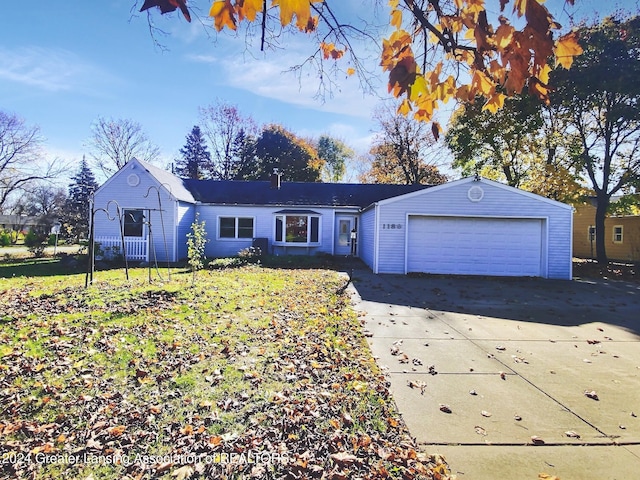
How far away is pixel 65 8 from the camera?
4008 millimetres

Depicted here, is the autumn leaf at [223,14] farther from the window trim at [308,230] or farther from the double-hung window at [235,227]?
the double-hung window at [235,227]

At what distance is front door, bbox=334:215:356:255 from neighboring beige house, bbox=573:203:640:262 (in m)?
Result: 16.2

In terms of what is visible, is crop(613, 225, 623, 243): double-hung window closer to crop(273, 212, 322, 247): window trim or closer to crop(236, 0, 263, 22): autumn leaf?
crop(273, 212, 322, 247): window trim

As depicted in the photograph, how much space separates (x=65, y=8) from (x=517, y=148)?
78.3 ft

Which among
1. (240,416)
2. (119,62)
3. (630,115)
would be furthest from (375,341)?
(630,115)

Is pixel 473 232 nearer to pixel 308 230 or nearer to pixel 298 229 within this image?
pixel 308 230

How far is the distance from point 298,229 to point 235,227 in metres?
3.41

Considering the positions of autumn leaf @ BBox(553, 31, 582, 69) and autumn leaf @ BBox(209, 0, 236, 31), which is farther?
autumn leaf @ BBox(553, 31, 582, 69)

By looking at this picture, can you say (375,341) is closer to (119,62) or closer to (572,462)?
(572,462)

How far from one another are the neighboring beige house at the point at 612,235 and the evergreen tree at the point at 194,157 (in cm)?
3749

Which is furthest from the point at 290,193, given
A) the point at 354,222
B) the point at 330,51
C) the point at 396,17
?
the point at 396,17

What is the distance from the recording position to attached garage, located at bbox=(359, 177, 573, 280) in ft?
42.9

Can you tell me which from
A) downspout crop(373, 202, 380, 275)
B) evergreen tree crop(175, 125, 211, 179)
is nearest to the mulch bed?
downspout crop(373, 202, 380, 275)

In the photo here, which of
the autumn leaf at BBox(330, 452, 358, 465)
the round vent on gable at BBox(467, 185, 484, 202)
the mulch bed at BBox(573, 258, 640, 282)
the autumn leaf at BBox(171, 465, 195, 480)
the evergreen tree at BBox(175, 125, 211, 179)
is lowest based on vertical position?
the autumn leaf at BBox(330, 452, 358, 465)
